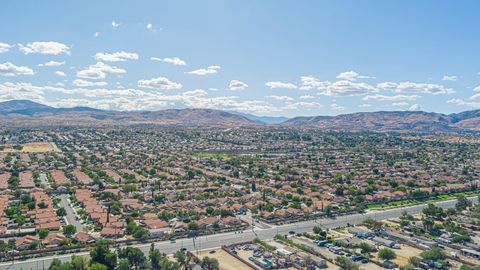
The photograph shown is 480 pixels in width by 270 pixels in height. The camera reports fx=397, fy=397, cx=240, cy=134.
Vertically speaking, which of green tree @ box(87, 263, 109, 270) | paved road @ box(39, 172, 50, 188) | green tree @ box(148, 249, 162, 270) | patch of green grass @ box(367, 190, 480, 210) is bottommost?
patch of green grass @ box(367, 190, 480, 210)

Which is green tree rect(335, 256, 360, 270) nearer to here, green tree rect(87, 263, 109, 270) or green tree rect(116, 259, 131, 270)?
green tree rect(116, 259, 131, 270)

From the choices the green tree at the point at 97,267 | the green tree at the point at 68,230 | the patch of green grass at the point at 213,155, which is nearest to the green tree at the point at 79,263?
the green tree at the point at 97,267

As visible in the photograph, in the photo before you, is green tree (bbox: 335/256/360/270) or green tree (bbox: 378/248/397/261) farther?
green tree (bbox: 378/248/397/261)

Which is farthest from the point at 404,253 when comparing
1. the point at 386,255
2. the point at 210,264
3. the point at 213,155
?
the point at 213,155

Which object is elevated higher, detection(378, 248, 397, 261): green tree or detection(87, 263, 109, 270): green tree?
detection(87, 263, 109, 270): green tree

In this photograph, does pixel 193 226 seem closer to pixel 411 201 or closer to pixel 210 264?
pixel 210 264

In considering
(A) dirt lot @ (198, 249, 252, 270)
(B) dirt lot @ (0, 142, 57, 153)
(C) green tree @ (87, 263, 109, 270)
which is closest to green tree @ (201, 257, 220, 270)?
(A) dirt lot @ (198, 249, 252, 270)

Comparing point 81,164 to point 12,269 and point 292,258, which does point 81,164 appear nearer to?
point 12,269

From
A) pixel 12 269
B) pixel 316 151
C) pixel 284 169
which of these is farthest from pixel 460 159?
pixel 12 269
